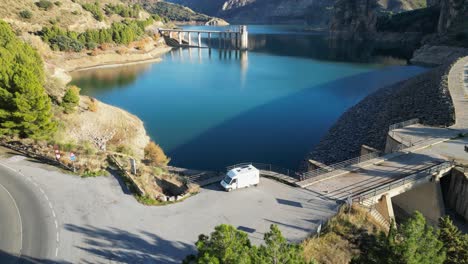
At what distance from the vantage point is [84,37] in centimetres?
10294

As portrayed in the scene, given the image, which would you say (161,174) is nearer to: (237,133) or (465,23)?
(237,133)

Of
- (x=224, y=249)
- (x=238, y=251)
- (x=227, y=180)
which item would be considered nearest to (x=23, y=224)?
(x=227, y=180)

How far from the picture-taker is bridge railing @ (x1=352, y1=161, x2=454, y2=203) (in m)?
21.5

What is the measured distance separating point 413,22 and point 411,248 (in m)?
175

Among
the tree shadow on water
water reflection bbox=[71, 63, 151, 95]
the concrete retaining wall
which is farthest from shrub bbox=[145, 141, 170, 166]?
water reflection bbox=[71, 63, 151, 95]

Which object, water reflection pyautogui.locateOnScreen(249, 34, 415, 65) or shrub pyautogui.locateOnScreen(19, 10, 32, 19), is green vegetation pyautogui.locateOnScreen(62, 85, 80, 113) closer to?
shrub pyautogui.locateOnScreen(19, 10, 32, 19)

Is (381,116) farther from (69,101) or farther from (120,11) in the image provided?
(120,11)

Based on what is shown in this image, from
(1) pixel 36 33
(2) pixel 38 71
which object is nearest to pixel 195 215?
(2) pixel 38 71

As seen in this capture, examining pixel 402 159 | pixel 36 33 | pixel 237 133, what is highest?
pixel 36 33

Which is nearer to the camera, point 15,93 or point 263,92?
point 15,93

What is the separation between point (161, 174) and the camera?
81.3ft

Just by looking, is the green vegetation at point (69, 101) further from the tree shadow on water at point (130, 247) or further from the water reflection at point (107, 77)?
the water reflection at point (107, 77)

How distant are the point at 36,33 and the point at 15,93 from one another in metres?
82.0

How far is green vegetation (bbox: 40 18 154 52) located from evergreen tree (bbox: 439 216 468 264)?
10194 cm
